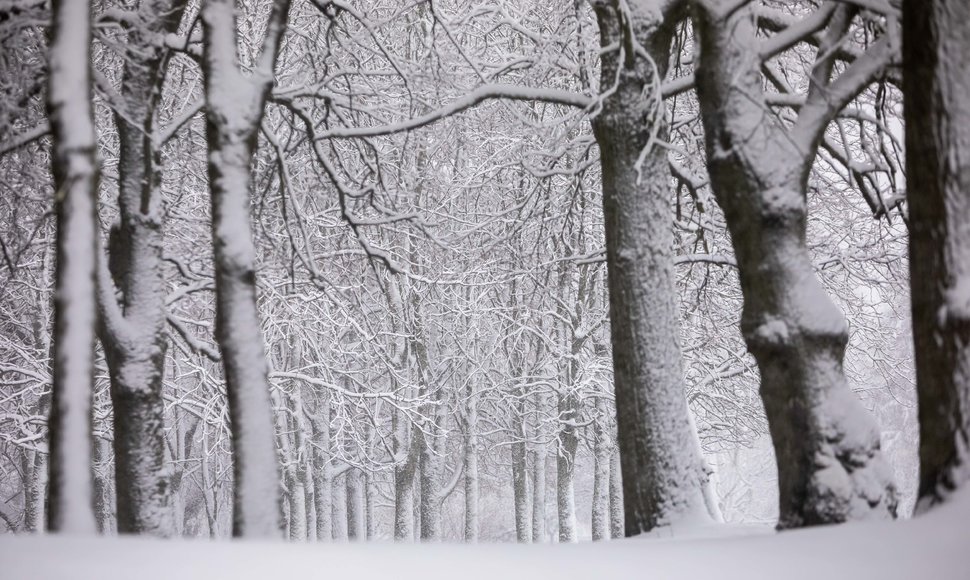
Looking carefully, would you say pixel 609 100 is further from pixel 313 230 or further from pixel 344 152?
pixel 344 152

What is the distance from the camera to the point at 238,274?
514cm

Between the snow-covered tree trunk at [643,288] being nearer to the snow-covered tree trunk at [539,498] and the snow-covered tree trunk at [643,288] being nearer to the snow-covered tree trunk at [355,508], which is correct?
the snow-covered tree trunk at [539,498]

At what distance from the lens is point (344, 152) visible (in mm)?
15148

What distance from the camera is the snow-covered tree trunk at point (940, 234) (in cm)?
376

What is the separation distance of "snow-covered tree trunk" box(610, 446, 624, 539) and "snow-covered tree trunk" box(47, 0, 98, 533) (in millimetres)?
10484

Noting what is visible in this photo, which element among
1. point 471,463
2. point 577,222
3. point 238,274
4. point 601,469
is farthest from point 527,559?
point 471,463

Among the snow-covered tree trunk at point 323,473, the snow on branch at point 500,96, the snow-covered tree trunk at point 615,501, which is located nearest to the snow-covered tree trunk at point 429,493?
the snow-covered tree trunk at point 323,473

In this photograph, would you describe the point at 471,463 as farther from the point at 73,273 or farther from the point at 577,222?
the point at 73,273

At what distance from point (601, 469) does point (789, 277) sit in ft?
35.2

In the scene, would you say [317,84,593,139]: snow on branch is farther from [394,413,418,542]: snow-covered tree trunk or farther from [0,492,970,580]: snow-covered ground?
→ [394,413,418,542]: snow-covered tree trunk

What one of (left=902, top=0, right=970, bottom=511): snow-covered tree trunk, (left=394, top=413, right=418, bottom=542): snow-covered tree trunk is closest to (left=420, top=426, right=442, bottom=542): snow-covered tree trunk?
(left=394, top=413, right=418, bottom=542): snow-covered tree trunk

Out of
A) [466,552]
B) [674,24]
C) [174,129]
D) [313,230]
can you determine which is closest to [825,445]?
[466,552]

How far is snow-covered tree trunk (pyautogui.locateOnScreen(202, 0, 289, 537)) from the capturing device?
16.2 ft

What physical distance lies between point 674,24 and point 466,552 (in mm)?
4565
